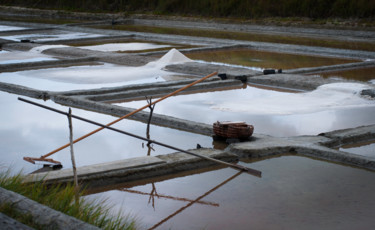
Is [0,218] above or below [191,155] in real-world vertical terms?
above

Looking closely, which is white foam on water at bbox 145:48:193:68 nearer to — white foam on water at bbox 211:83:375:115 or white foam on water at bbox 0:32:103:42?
white foam on water at bbox 211:83:375:115

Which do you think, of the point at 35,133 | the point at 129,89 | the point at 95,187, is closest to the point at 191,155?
the point at 95,187

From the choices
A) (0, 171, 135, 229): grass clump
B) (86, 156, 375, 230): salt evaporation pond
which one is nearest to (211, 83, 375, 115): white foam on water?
(86, 156, 375, 230): salt evaporation pond

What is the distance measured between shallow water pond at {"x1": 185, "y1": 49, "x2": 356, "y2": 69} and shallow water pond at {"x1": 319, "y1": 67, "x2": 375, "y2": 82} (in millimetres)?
646

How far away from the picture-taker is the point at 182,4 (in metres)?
18.8

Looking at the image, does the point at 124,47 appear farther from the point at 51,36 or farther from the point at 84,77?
the point at 84,77

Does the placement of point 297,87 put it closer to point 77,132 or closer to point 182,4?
point 77,132

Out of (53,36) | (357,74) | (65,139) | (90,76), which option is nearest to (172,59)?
(90,76)

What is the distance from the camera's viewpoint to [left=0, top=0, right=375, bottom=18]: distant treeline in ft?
48.6

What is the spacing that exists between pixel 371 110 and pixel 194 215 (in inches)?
114

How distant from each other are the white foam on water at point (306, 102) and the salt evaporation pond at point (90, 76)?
170cm

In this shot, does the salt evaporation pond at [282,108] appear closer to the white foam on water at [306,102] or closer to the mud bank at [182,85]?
the white foam on water at [306,102]

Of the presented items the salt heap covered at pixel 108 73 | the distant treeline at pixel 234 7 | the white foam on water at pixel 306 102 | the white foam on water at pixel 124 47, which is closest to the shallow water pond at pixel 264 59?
the salt heap covered at pixel 108 73

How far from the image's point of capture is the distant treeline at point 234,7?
14.8 m
